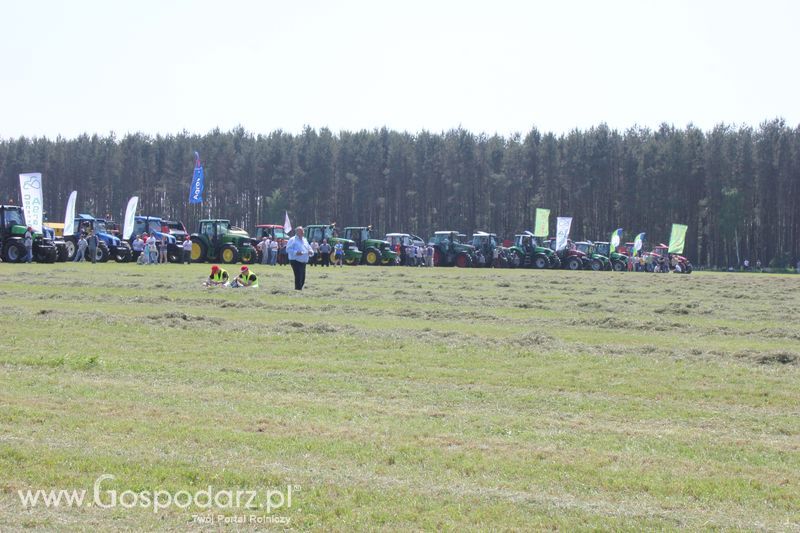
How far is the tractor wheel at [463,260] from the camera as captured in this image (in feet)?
175

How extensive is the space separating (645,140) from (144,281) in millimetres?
70167

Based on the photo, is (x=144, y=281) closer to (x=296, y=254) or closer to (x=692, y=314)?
(x=296, y=254)

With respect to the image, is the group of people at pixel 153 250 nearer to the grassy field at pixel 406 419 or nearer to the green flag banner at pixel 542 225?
the green flag banner at pixel 542 225

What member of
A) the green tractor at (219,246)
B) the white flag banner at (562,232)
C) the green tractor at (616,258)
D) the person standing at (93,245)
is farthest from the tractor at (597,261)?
the person standing at (93,245)

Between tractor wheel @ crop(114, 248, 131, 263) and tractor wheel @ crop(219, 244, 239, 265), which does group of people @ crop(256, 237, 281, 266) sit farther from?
tractor wheel @ crop(114, 248, 131, 263)

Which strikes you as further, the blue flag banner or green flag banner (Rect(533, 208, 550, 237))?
green flag banner (Rect(533, 208, 550, 237))

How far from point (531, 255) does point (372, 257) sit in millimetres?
9595

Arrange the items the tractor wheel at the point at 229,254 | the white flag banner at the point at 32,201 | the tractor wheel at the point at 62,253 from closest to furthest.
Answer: the white flag banner at the point at 32,201 → the tractor wheel at the point at 62,253 → the tractor wheel at the point at 229,254

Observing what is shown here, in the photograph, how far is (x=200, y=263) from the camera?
44875mm

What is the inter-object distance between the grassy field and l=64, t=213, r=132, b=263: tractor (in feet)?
90.5

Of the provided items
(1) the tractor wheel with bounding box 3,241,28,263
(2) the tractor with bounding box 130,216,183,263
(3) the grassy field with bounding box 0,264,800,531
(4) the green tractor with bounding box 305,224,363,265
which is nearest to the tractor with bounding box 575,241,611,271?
(4) the green tractor with bounding box 305,224,363,265

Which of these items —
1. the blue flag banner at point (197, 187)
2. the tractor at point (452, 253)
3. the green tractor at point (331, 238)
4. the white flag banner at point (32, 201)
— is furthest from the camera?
the tractor at point (452, 253)

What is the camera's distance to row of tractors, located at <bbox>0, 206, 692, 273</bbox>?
42.0 meters

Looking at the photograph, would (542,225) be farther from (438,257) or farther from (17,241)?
(17,241)
